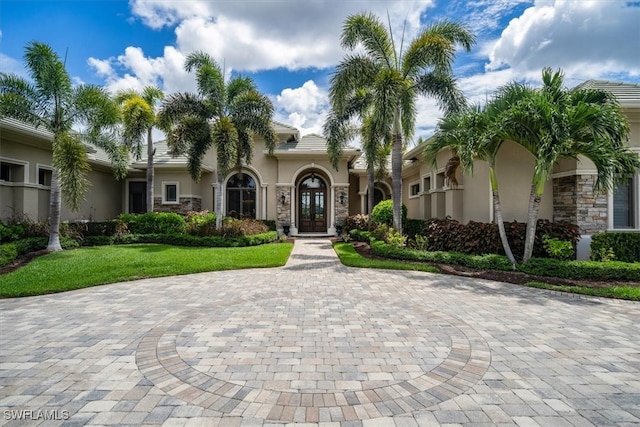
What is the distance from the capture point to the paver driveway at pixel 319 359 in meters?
2.87

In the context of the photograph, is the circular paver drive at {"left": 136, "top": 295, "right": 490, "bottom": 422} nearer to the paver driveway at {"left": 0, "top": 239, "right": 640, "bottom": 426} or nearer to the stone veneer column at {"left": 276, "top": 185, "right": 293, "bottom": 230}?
the paver driveway at {"left": 0, "top": 239, "right": 640, "bottom": 426}

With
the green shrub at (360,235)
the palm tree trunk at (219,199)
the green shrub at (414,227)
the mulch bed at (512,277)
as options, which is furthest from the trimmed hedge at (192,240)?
the mulch bed at (512,277)

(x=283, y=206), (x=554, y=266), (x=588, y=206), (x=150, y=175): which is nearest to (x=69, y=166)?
(x=150, y=175)

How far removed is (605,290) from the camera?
7059 mm

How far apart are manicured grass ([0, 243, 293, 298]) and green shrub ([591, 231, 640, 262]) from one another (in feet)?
31.6

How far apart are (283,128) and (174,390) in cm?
1883

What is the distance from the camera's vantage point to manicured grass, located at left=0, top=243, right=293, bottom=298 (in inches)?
294

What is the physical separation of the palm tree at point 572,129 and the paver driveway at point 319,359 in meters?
3.52

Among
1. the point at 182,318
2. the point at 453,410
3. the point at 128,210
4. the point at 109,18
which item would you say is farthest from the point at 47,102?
the point at 453,410

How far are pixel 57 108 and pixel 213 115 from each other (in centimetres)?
610

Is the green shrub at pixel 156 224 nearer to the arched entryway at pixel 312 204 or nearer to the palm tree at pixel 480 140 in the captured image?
the arched entryway at pixel 312 204

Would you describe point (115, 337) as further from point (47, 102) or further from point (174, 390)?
point (47, 102)

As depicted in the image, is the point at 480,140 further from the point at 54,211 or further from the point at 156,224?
the point at 54,211

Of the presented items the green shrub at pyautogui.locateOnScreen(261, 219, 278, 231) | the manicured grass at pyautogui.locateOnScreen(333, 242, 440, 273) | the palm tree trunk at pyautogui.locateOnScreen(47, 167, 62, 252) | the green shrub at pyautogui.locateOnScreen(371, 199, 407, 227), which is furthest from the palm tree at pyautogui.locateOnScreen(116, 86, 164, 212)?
the manicured grass at pyautogui.locateOnScreen(333, 242, 440, 273)
